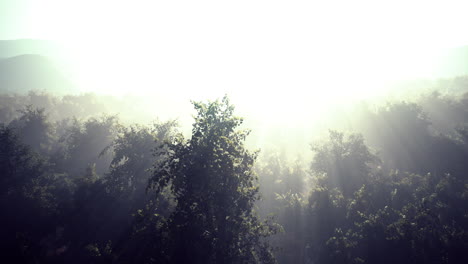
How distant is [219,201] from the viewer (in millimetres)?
7539

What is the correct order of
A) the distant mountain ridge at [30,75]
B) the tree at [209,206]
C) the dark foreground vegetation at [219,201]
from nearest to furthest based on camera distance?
the tree at [209,206], the dark foreground vegetation at [219,201], the distant mountain ridge at [30,75]

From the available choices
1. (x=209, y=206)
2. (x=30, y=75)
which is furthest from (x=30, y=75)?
(x=209, y=206)

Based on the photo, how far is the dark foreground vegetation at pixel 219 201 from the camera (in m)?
7.64

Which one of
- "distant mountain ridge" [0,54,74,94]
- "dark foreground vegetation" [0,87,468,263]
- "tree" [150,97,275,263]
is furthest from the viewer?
"distant mountain ridge" [0,54,74,94]

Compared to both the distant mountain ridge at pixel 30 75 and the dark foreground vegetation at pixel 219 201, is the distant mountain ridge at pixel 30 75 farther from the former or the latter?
the dark foreground vegetation at pixel 219 201

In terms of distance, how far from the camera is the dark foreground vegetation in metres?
7.64

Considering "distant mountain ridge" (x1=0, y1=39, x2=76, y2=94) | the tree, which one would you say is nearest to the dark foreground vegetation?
the tree

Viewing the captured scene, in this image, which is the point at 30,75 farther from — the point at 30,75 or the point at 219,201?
the point at 219,201

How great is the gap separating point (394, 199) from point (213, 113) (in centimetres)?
1961

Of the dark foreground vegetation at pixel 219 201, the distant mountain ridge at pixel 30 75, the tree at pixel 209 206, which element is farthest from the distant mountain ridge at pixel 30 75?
the tree at pixel 209 206

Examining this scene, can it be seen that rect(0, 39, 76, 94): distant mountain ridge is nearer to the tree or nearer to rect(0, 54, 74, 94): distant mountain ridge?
rect(0, 54, 74, 94): distant mountain ridge

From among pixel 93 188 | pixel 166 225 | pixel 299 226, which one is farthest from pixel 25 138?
pixel 299 226

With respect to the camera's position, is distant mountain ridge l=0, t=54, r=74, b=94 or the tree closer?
the tree

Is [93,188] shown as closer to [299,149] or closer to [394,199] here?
[394,199]
